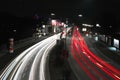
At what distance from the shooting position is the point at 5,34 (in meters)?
83.1

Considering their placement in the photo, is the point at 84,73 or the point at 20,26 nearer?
the point at 84,73

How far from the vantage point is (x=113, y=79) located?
35.9 meters

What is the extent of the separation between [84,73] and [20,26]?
79.3m

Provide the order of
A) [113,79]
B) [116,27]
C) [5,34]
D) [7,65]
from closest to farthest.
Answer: [113,79], [7,65], [5,34], [116,27]

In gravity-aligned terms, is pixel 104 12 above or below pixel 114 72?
above

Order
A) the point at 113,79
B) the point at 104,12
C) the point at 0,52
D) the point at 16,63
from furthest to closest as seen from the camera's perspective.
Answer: the point at 104,12 → the point at 0,52 → the point at 16,63 → the point at 113,79

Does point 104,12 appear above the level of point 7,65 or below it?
above

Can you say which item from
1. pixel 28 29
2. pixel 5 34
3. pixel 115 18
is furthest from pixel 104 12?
pixel 5 34

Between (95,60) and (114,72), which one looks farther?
(95,60)

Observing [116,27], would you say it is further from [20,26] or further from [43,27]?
[20,26]

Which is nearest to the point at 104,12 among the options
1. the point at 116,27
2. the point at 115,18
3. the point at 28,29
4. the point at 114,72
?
the point at 115,18

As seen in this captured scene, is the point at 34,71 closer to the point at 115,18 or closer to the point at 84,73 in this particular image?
the point at 84,73

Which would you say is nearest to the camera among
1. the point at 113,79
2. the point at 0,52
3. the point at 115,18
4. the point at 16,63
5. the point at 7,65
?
the point at 113,79

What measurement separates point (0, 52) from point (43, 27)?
8752 centimetres
